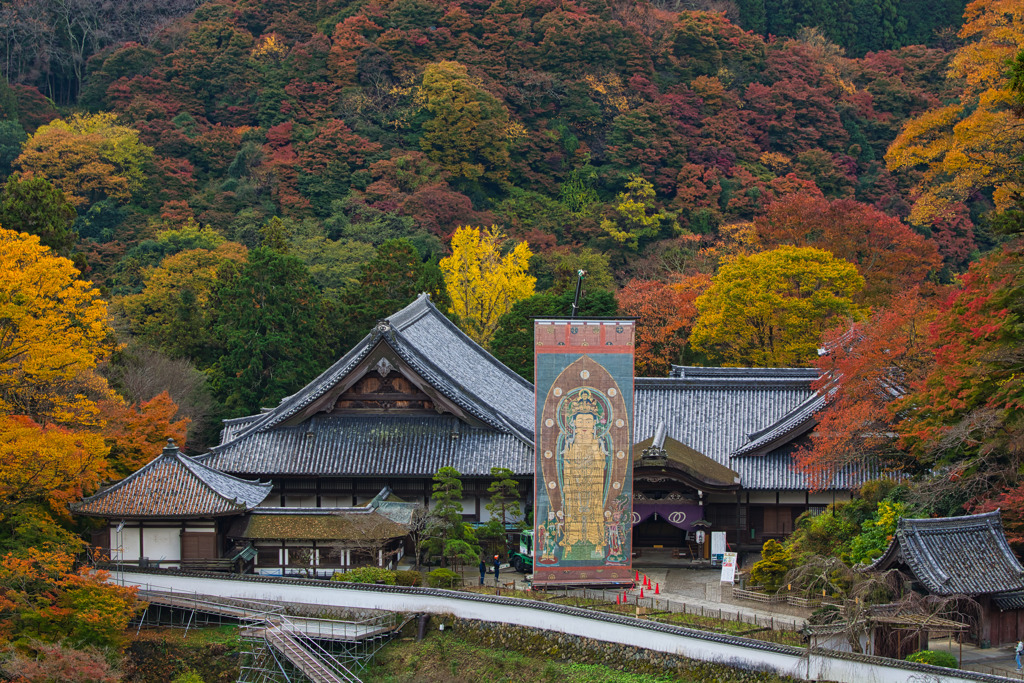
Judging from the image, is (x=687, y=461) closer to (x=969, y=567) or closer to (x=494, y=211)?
(x=969, y=567)

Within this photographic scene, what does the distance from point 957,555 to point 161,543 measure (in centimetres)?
1908

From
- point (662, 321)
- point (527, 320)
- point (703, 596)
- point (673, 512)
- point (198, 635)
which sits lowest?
point (198, 635)

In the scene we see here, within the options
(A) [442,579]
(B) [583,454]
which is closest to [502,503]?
(A) [442,579]

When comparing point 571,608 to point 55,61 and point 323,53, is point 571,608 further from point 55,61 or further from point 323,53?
point 55,61

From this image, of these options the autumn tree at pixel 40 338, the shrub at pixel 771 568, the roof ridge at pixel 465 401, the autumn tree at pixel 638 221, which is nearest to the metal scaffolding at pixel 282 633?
the autumn tree at pixel 40 338

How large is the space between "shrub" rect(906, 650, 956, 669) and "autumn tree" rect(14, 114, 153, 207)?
6197cm

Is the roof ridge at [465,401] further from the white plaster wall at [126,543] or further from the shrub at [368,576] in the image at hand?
the white plaster wall at [126,543]

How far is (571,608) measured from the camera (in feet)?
86.3

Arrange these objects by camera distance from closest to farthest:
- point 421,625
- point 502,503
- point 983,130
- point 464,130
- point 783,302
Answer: point 421,625, point 502,503, point 983,130, point 783,302, point 464,130

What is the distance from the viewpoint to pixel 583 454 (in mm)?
29562

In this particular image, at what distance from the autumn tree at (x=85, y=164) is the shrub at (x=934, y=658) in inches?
2440

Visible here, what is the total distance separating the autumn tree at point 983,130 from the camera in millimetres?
36531

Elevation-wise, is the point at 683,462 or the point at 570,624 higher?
the point at 683,462

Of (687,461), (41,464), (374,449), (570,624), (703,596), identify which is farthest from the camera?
(374,449)
